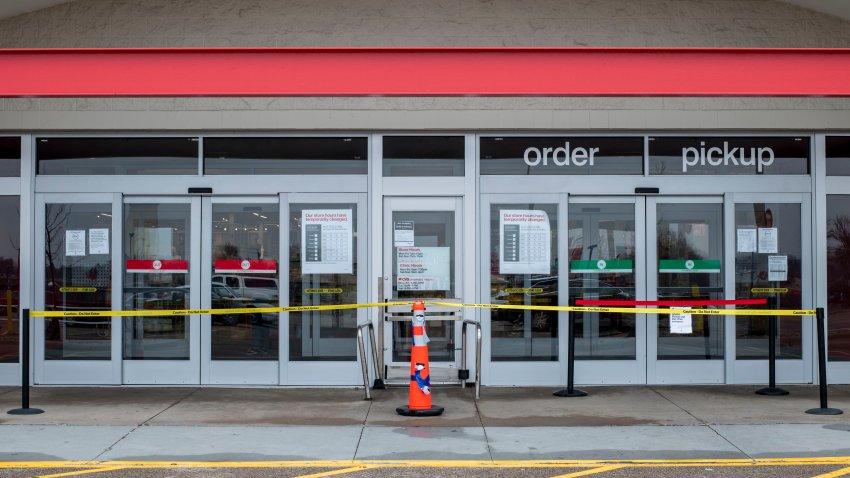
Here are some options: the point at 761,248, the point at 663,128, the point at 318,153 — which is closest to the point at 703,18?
the point at 663,128

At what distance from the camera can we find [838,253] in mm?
11531

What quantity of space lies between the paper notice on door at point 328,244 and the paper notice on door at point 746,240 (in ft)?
15.9

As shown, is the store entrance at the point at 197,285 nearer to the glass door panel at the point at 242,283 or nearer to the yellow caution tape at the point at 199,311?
the glass door panel at the point at 242,283

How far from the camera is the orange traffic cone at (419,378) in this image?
9.34m

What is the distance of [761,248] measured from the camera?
453 inches

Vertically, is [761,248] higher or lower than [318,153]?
lower

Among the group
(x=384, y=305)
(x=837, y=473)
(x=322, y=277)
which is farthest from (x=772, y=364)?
(x=322, y=277)

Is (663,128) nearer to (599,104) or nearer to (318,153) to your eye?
(599,104)

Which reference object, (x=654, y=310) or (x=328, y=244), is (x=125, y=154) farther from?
(x=654, y=310)

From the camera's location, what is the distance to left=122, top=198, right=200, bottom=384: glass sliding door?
11.4 meters

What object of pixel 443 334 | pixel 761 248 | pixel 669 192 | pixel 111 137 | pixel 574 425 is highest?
pixel 111 137

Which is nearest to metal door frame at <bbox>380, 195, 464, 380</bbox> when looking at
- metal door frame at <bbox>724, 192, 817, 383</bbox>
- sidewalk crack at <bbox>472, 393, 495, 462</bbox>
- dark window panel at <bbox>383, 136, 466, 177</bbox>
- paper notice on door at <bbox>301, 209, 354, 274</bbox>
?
dark window panel at <bbox>383, 136, 466, 177</bbox>

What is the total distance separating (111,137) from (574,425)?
6.68 metres

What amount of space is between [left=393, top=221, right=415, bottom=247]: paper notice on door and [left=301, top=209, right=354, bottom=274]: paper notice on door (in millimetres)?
544
